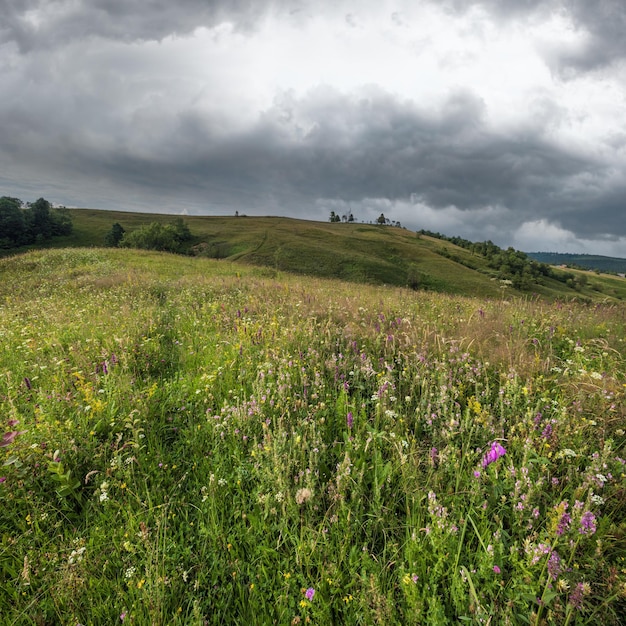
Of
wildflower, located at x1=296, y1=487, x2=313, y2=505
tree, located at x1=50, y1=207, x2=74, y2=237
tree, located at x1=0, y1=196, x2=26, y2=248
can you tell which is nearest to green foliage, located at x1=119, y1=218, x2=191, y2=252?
tree, located at x1=0, y1=196, x2=26, y2=248

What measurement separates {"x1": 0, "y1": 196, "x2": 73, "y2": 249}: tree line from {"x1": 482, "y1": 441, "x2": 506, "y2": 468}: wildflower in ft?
418

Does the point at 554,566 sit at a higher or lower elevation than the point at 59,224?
lower

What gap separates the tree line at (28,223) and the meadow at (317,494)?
124190 mm

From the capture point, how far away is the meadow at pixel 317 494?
206 cm

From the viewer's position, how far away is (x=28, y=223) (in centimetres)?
9988

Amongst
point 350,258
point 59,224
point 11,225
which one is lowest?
point 350,258

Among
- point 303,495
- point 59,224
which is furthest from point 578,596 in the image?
point 59,224

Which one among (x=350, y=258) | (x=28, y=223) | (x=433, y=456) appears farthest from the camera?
(x=28, y=223)

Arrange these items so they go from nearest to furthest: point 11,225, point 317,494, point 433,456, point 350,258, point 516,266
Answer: point 317,494, point 433,456, point 350,258, point 11,225, point 516,266

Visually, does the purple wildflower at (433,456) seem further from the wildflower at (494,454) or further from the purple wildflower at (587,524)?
the purple wildflower at (587,524)

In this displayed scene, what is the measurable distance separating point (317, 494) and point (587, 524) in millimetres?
1885

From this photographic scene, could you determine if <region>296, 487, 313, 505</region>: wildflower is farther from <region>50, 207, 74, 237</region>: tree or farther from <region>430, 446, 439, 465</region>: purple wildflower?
<region>50, 207, 74, 237</region>: tree

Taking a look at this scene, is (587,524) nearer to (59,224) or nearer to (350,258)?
(350,258)

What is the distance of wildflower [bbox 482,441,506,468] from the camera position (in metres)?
2.62
